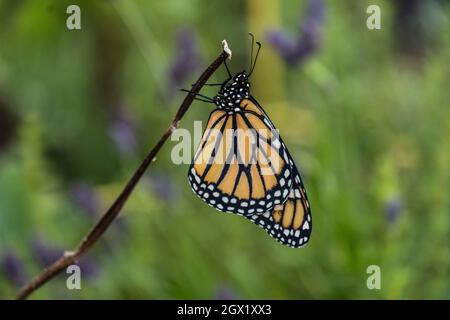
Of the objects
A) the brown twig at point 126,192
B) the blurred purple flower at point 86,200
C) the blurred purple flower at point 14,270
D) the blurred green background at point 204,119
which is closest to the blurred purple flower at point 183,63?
the blurred green background at point 204,119

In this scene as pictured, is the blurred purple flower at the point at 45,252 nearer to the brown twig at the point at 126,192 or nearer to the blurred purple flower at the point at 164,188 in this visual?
the blurred purple flower at the point at 164,188

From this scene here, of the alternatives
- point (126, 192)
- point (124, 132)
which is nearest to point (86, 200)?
point (124, 132)

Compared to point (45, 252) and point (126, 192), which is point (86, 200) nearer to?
point (45, 252)

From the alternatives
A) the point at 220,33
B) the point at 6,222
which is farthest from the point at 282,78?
the point at 6,222

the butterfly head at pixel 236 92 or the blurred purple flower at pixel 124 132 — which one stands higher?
the butterfly head at pixel 236 92

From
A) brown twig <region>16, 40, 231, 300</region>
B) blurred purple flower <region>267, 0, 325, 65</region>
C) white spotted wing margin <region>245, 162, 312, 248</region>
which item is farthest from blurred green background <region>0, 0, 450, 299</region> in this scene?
brown twig <region>16, 40, 231, 300</region>
